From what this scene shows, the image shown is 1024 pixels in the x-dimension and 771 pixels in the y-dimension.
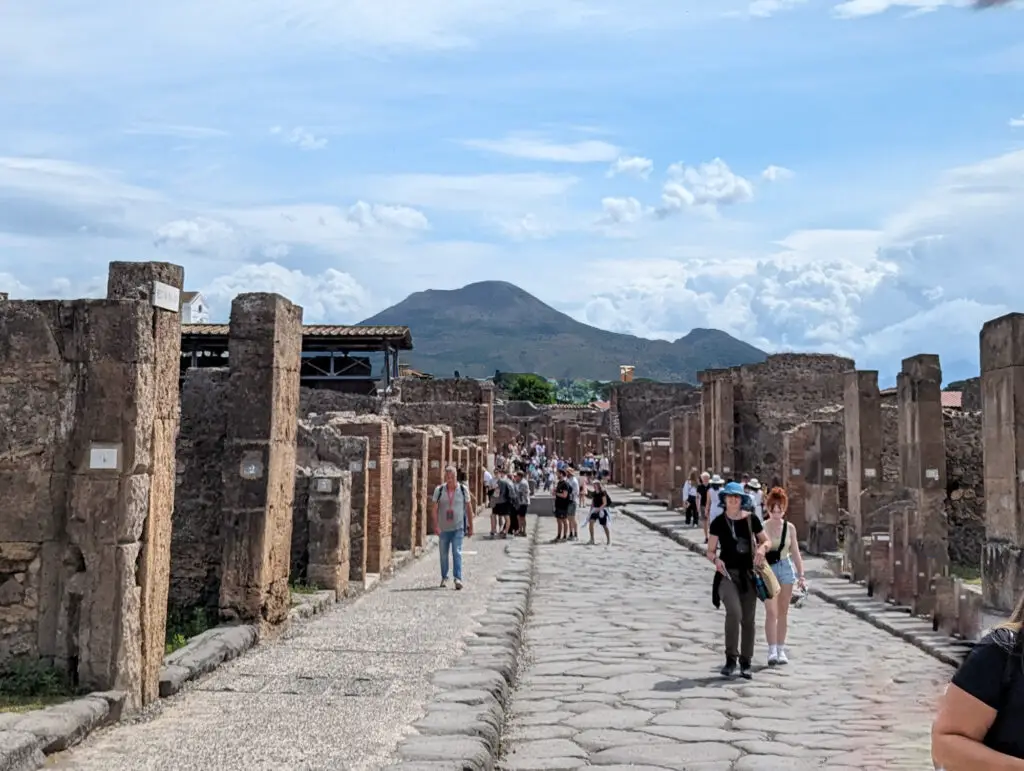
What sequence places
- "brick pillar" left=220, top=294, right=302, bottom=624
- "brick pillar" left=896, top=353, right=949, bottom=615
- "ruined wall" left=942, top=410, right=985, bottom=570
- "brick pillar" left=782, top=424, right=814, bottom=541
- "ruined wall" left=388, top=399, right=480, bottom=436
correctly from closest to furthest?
"brick pillar" left=220, top=294, right=302, bottom=624, "brick pillar" left=896, top=353, right=949, bottom=615, "ruined wall" left=942, top=410, right=985, bottom=570, "brick pillar" left=782, top=424, right=814, bottom=541, "ruined wall" left=388, top=399, right=480, bottom=436

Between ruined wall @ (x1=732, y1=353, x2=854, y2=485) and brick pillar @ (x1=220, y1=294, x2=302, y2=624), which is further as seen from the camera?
ruined wall @ (x1=732, y1=353, x2=854, y2=485)

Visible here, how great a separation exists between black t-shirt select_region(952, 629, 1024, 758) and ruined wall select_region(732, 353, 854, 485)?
27134 millimetres

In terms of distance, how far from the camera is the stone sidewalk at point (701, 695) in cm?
642

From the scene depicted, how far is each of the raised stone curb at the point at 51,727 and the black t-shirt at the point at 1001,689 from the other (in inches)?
157

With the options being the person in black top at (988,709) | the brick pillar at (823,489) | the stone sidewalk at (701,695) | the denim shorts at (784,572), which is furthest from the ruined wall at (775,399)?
the person in black top at (988,709)

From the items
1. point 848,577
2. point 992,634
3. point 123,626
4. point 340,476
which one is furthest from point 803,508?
point 992,634

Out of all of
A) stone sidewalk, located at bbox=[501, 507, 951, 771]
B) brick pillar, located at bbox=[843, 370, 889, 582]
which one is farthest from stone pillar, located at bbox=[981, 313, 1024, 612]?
brick pillar, located at bbox=[843, 370, 889, 582]

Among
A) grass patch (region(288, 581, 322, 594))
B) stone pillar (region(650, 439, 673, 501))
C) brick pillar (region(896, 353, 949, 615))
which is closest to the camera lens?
grass patch (region(288, 581, 322, 594))

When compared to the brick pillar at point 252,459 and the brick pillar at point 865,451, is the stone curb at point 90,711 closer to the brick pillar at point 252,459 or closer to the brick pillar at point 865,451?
the brick pillar at point 252,459

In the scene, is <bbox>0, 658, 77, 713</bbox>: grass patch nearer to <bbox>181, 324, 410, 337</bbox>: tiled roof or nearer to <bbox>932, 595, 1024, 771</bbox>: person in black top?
<bbox>932, 595, 1024, 771</bbox>: person in black top

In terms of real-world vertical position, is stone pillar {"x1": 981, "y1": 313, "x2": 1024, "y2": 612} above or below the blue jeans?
above

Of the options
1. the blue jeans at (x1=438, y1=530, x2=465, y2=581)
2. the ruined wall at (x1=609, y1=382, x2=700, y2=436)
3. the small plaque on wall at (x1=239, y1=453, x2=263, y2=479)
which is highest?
the ruined wall at (x1=609, y1=382, x2=700, y2=436)

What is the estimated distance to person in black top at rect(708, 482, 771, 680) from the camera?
348 inches

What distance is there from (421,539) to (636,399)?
3810 centimetres
